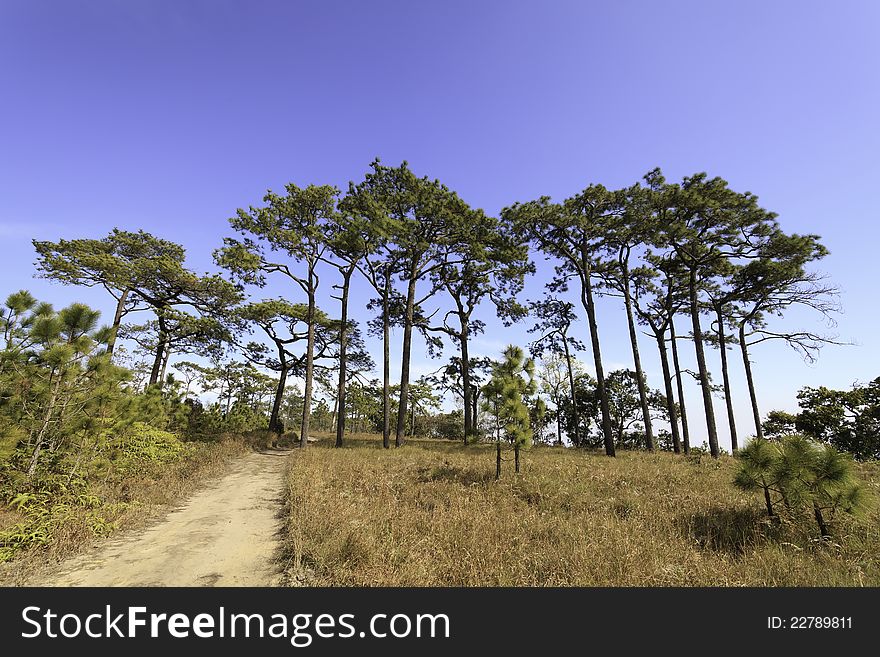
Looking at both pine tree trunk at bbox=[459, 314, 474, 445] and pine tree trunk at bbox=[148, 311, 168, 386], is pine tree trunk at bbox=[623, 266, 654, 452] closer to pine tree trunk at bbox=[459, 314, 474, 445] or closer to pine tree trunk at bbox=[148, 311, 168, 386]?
pine tree trunk at bbox=[459, 314, 474, 445]

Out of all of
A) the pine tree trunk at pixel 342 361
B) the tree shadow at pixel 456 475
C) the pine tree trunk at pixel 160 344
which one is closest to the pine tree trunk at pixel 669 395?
the tree shadow at pixel 456 475

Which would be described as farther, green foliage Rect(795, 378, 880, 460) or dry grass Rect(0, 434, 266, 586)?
green foliage Rect(795, 378, 880, 460)

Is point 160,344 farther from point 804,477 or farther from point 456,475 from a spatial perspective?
point 804,477

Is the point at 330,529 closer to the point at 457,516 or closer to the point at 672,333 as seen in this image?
the point at 457,516

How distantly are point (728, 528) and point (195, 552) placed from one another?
9.06 metres

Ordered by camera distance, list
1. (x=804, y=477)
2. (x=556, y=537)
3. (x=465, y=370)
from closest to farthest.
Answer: (x=556, y=537), (x=804, y=477), (x=465, y=370)

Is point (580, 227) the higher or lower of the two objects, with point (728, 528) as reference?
higher

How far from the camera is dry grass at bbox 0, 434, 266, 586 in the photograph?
475cm

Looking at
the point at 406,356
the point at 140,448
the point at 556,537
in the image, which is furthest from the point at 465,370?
the point at 556,537

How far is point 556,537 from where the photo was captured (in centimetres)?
597

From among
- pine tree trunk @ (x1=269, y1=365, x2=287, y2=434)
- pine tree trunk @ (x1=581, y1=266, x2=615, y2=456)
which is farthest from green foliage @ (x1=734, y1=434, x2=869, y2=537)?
pine tree trunk @ (x1=269, y1=365, x2=287, y2=434)

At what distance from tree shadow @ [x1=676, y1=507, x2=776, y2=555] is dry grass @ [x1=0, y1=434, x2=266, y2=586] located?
9.70 m

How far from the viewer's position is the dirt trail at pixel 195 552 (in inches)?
175

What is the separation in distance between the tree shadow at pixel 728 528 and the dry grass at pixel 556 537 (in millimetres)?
26
